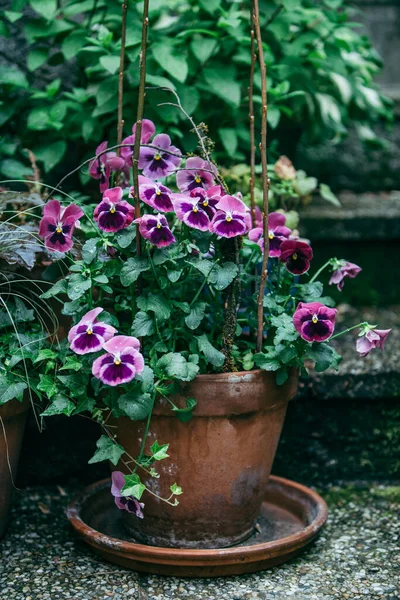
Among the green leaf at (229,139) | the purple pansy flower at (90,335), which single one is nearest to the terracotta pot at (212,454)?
the purple pansy flower at (90,335)

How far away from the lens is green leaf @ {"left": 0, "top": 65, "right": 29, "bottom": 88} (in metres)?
2.17

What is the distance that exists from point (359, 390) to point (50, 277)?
0.90 metres

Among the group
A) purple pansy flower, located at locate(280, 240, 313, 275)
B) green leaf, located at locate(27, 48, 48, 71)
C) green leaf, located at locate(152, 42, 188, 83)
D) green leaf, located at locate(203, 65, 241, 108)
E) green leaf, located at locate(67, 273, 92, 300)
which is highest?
green leaf, located at locate(152, 42, 188, 83)

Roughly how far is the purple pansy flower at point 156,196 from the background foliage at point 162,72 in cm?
56

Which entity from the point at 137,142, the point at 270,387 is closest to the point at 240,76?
the point at 137,142

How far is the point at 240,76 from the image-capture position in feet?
7.67

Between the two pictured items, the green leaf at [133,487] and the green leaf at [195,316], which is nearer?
the green leaf at [133,487]

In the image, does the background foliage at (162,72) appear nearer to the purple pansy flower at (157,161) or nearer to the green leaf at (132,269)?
the purple pansy flower at (157,161)

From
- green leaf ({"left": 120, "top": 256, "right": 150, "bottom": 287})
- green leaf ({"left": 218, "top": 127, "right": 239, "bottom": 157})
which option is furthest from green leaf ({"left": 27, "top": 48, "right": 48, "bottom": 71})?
green leaf ({"left": 120, "top": 256, "right": 150, "bottom": 287})

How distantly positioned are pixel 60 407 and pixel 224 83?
1.07 m

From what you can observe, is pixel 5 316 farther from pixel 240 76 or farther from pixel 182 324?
pixel 240 76

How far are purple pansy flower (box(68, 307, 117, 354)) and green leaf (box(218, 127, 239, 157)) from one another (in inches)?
34.2

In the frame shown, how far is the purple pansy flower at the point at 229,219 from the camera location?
5.07ft

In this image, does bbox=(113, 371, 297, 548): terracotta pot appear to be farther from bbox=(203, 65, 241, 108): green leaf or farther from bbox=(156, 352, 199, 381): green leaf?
bbox=(203, 65, 241, 108): green leaf
